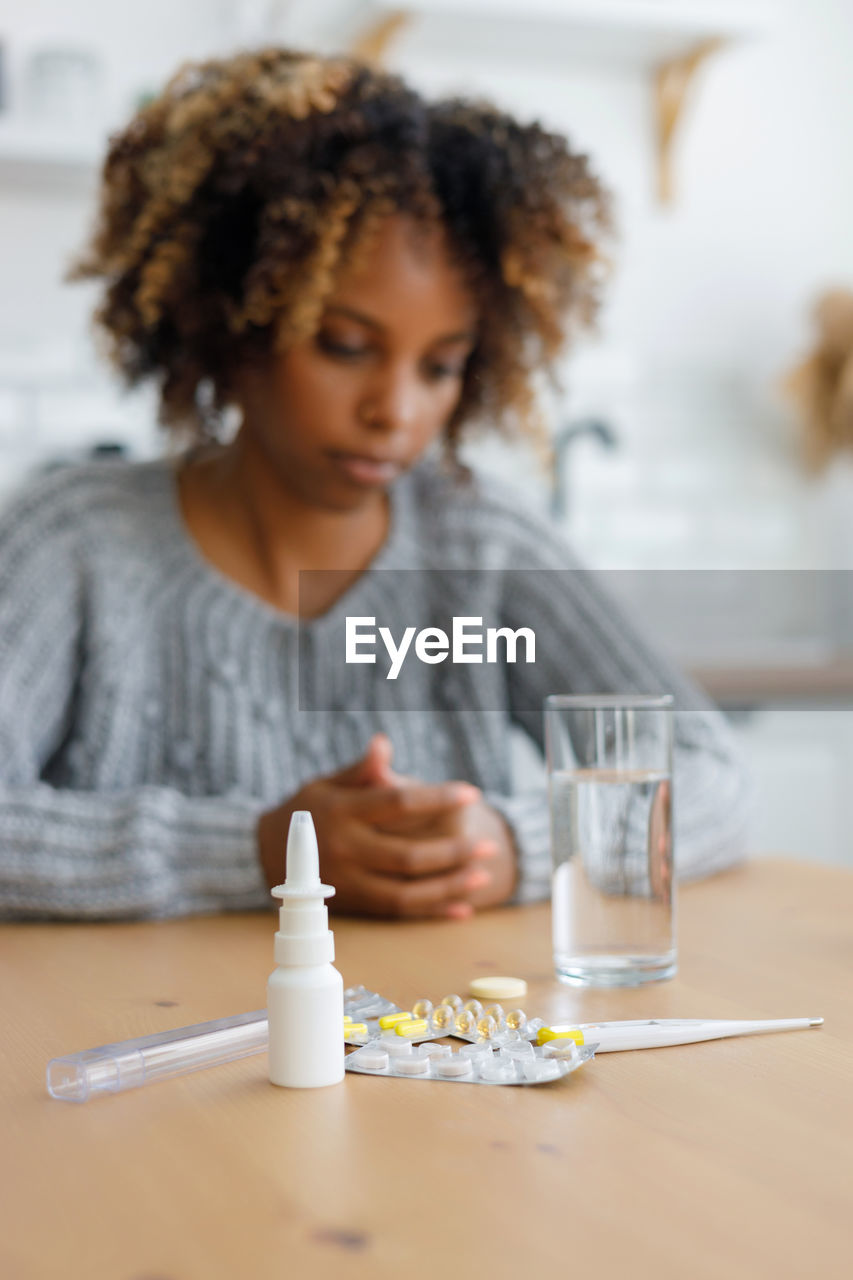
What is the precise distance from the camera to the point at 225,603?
121 centimetres

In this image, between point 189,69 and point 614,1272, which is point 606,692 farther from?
point 614,1272

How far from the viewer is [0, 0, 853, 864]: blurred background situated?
2277 millimetres

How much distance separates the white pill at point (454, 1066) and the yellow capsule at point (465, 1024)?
0.05 meters

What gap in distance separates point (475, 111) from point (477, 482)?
35cm

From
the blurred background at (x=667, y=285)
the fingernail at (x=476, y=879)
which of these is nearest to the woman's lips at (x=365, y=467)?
the fingernail at (x=476, y=879)

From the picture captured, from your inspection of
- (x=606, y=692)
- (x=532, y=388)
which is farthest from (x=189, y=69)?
(x=606, y=692)

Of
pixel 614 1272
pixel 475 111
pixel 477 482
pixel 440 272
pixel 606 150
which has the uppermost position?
pixel 606 150

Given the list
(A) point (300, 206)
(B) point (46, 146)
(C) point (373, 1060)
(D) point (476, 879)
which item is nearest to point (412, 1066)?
(C) point (373, 1060)

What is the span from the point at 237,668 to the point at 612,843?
23.2 inches

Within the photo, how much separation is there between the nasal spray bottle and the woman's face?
0.69 m

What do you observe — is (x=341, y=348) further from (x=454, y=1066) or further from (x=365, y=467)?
(x=454, y=1066)

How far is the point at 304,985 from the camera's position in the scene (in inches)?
19.4

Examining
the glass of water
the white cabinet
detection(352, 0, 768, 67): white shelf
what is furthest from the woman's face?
detection(352, 0, 768, 67): white shelf

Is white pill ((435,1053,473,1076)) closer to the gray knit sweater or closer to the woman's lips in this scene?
the gray knit sweater
